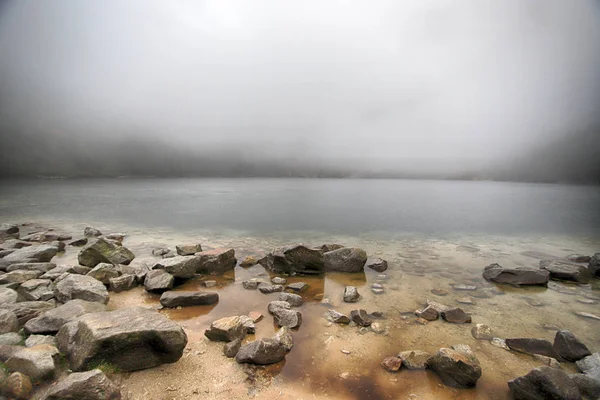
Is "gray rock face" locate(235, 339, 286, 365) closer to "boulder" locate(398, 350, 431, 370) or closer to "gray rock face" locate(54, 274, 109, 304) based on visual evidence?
"boulder" locate(398, 350, 431, 370)

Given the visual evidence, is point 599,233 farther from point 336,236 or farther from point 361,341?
point 361,341

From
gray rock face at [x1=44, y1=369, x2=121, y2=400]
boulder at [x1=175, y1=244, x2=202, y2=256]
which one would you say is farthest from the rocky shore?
boulder at [x1=175, y1=244, x2=202, y2=256]

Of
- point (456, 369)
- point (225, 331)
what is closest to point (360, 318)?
point (456, 369)

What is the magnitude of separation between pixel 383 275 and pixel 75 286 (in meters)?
13.2

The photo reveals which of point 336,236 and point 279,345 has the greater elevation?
point 279,345

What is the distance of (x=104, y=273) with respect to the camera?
11.8 m

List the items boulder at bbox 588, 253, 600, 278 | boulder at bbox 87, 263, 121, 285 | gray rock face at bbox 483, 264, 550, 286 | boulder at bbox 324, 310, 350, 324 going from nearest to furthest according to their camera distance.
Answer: boulder at bbox 324, 310, 350, 324
boulder at bbox 87, 263, 121, 285
gray rock face at bbox 483, 264, 550, 286
boulder at bbox 588, 253, 600, 278

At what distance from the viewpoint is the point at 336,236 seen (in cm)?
2858

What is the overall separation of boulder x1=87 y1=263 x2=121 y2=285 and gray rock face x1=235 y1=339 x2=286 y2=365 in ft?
27.0

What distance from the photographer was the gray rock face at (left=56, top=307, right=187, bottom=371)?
18.8ft

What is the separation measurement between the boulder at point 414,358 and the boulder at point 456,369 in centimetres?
32

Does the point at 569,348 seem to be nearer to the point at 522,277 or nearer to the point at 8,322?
the point at 522,277

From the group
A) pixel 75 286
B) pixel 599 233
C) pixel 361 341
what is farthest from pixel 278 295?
pixel 599 233

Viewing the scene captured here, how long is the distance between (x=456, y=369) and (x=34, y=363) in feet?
28.4
